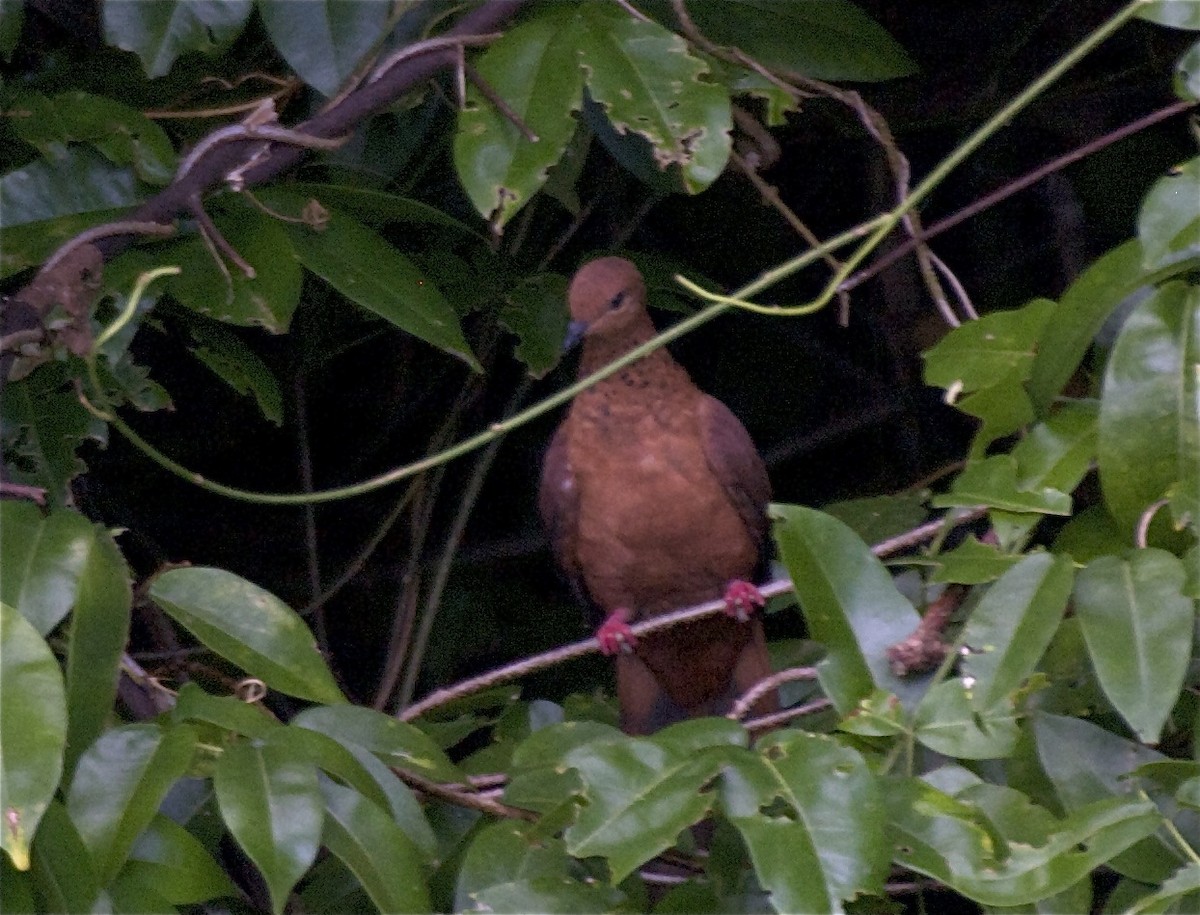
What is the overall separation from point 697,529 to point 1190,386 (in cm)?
144

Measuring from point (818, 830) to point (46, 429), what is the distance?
124cm

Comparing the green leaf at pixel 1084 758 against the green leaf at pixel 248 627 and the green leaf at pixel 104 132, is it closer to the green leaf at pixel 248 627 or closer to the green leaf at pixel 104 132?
the green leaf at pixel 248 627

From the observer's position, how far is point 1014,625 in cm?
163

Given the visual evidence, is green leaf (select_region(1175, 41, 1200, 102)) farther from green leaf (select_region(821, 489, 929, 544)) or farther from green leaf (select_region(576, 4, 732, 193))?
green leaf (select_region(821, 489, 929, 544))

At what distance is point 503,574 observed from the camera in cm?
380

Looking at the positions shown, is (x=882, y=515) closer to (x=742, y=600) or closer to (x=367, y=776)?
(x=742, y=600)

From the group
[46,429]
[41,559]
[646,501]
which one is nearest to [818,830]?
[41,559]

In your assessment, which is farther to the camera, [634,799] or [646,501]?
[646,501]

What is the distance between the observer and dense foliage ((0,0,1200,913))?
5.18 feet

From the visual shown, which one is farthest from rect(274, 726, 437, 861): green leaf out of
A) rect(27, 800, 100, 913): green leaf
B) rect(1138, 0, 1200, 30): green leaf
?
rect(1138, 0, 1200, 30): green leaf

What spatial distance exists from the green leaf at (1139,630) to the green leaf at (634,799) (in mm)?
398

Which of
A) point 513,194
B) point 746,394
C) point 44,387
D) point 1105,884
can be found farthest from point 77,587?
point 746,394

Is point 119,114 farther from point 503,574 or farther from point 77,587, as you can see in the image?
point 503,574

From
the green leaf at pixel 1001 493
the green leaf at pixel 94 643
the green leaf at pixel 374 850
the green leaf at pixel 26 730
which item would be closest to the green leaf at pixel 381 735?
the green leaf at pixel 374 850
